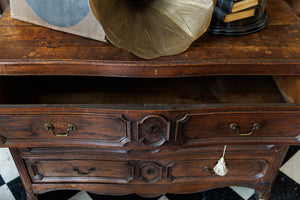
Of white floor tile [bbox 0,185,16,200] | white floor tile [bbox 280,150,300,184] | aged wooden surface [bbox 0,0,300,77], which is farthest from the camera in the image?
white floor tile [bbox 280,150,300,184]

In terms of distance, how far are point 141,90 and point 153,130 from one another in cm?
22

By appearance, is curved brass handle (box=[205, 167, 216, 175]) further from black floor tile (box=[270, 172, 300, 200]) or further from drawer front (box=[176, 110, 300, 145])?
black floor tile (box=[270, 172, 300, 200])

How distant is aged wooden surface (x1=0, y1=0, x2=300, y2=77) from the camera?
69 cm

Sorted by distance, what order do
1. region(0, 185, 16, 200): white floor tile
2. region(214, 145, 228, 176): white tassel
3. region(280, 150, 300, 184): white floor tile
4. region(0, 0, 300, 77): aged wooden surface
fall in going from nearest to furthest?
region(0, 0, 300, 77): aged wooden surface, region(214, 145, 228, 176): white tassel, region(0, 185, 16, 200): white floor tile, region(280, 150, 300, 184): white floor tile

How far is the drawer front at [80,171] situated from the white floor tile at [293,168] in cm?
70

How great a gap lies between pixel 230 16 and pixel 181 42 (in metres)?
A: 0.16

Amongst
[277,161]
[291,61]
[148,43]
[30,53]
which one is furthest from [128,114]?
[277,161]

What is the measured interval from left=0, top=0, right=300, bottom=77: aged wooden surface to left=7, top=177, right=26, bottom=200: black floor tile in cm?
59

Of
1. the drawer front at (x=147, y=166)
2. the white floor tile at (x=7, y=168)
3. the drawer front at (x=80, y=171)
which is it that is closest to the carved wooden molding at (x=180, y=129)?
the drawer front at (x=147, y=166)

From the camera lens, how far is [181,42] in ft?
2.43

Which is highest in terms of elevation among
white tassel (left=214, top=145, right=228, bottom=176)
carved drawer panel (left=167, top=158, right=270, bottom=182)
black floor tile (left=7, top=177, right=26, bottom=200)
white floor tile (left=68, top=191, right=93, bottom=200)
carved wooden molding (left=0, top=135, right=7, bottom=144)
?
carved wooden molding (left=0, top=135, right=7, bottom=144)

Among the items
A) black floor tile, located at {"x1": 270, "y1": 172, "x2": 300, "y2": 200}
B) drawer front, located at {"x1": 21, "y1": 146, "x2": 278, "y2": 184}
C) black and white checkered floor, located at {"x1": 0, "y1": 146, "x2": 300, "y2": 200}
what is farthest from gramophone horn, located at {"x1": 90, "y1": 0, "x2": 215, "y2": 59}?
black floor tile, located at {"x1": 270, "y1": 172, "x2": 300, "y2": 200}

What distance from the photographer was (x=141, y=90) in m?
0.94

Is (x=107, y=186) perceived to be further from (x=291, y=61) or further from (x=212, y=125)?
(x=291, y=61)
